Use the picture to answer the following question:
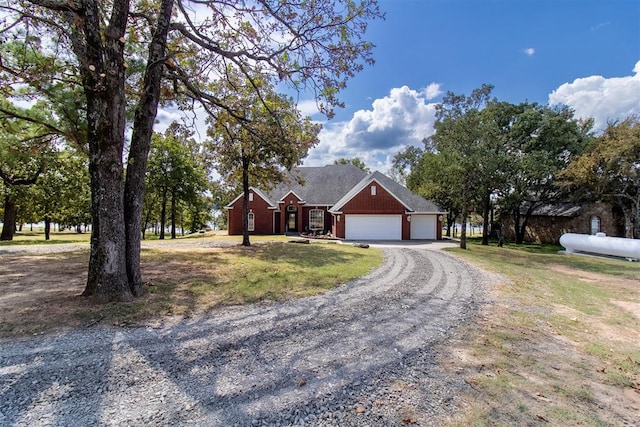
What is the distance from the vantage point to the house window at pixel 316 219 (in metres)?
28.9

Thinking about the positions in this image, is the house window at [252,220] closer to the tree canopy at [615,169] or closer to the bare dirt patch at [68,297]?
the bare dirt patch at [68,297]

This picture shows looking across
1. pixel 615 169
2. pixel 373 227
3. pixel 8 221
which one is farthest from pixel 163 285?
pixel 615 169

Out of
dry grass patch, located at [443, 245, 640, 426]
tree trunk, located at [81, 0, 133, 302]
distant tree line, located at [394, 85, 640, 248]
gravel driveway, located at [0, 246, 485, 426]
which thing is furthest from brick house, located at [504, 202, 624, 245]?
tree trunk, located at [81, 0, 133, 302]

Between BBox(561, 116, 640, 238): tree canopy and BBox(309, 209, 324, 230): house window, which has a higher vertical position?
BBox(561, 116, 640, 238): tree canopy

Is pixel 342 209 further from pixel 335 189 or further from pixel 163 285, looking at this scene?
pixel 163 285

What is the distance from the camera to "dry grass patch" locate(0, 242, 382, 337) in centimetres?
551

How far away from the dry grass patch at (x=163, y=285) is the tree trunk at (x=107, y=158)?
0.58 metres

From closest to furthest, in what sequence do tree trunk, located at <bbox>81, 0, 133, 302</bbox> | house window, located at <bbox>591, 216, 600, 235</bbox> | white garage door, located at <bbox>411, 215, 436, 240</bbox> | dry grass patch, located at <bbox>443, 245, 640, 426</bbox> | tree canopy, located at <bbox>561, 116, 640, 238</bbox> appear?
dry grass patch, located at <bbox>443, 245, 640, 426</bbox>
tree trunk, located at <bbox>81, 0, 133, 302</bbox>
tree canopy, located at <bbox>561, 116, 640, 238</bbox>
house window, located at <bbox>591, 216, 600, 235</bbox>
white garage door, located at <bbox>411, 215, 436, 240</bbox>

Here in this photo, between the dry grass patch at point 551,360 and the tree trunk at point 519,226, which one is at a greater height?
the tree trunk at point 519,226

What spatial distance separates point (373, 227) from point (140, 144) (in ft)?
63.5

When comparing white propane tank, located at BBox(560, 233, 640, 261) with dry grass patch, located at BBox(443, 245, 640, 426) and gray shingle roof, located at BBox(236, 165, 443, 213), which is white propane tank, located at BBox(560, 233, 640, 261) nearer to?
gray shingle roof, located at BBox(236, 165, 443, 213)

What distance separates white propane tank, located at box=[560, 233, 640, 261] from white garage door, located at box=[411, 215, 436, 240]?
859 centimetres

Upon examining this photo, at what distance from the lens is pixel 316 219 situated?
29109 millimetres

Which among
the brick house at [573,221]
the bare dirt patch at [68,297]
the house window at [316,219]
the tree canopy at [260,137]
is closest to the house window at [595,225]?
the brick house at [573,221]
